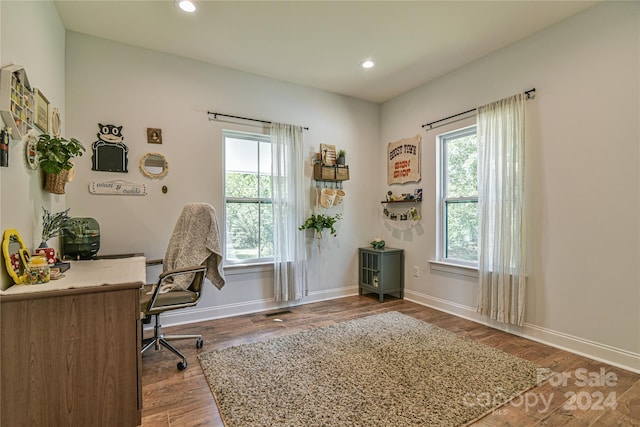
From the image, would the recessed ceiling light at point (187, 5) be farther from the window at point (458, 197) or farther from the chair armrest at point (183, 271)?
the window at point (458, 197)

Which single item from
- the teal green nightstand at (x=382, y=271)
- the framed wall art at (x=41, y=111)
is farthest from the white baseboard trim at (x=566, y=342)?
the framed wall art at (x=41, y=111)

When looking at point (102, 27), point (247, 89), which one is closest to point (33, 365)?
point (102, 27)

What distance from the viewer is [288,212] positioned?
3.67 m

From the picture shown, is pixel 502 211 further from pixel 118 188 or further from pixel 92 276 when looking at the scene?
pixel 118 188

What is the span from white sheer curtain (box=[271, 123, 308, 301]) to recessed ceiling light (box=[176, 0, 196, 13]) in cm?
141

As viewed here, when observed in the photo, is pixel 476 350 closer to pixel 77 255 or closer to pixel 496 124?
pixel 496 124

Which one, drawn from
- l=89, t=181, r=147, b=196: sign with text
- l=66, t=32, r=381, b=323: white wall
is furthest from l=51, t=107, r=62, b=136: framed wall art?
l=89, t=181, r=147, b=196: sign with text

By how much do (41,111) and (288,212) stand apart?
7.64 feet

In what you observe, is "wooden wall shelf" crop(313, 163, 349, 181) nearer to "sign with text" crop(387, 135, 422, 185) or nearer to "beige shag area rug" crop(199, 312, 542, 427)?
"sign with text" crop(387, 135, 422, 185)

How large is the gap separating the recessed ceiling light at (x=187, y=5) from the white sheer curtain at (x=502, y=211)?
285 centimetres

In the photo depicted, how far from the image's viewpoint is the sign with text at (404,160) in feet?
12.9

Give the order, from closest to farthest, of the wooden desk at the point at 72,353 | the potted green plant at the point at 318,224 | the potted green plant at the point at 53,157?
the wooden desk at the point at 72,353 < the potted green plant at the point at 53,157 < the potted green plant at the point at 318,224

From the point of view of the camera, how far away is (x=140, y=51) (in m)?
2.99

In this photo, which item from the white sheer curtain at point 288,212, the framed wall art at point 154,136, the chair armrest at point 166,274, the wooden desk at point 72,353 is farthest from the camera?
the white sheer curtain at point 288,212
